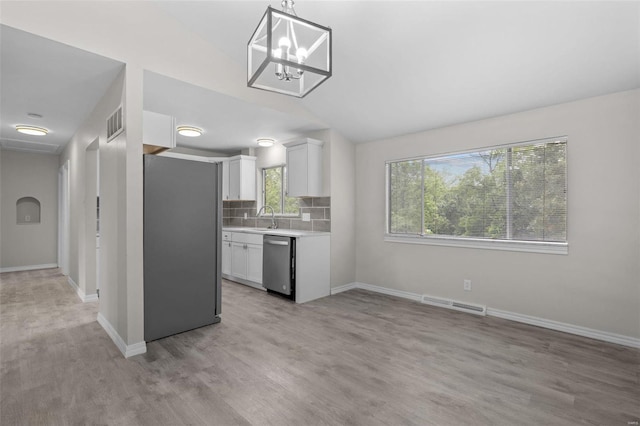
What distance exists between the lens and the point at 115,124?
2.72 meters

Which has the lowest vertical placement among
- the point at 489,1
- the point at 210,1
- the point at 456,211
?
the point at 456,211

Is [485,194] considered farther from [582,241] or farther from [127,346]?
[127,346]

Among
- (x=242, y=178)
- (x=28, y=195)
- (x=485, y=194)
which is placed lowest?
(x=485, y=194)

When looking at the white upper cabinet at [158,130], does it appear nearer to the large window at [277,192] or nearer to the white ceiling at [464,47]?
the white ceiling at [464,47]

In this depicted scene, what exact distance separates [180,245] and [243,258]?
1899 millimetres

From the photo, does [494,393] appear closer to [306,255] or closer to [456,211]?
[456,211]

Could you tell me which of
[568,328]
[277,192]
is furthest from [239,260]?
[568,328]

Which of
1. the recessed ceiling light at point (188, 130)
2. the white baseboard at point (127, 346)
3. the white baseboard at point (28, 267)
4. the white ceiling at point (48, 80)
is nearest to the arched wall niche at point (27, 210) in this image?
the white baseboard at point (28, 267)

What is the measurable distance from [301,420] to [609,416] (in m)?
1.79

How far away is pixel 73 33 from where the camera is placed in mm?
2260

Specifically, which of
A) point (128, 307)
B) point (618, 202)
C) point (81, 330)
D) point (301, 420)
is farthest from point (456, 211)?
point (81, 330)

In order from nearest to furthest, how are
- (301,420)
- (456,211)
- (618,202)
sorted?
(301,420)
(618,202)
(456,211)

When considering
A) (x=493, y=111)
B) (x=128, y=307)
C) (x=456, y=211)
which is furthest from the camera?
(x=456, y=211)

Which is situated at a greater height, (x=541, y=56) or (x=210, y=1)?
(x=210, y=1)
